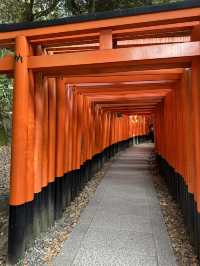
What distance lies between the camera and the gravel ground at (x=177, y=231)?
11.5 ft

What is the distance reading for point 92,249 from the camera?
374 cm

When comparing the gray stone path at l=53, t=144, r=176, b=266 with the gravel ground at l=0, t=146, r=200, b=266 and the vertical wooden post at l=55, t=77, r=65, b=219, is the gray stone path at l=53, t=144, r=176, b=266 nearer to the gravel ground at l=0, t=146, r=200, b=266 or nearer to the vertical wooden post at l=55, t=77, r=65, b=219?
the gravel ground at l=0, t=146, r=200, b=266

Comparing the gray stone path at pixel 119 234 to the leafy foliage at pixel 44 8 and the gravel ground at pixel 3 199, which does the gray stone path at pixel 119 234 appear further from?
the leafy foliage at pixel 44 8

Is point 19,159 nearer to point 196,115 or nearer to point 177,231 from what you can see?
point 196,115

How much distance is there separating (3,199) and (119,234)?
11.2 feet

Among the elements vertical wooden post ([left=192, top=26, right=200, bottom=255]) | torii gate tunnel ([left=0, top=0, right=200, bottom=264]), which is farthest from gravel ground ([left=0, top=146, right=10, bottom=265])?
vertical wooden post ([left=192, top=26, right=200, bottom=255])

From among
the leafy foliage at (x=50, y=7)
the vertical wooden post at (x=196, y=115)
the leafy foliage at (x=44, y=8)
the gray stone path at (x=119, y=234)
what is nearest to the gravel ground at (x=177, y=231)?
the gray stone path at (x=119, y=234)

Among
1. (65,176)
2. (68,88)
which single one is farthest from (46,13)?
(65,176)

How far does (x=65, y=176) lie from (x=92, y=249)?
2024mm

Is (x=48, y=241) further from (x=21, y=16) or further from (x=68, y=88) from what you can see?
(x=21, y=16)

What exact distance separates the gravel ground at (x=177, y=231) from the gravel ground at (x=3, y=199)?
2.33m

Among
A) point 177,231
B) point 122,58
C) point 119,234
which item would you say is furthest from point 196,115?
point 119,234

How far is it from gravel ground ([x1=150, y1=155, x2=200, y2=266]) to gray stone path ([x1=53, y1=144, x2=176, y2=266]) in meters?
0.10

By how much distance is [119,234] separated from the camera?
422 cm
